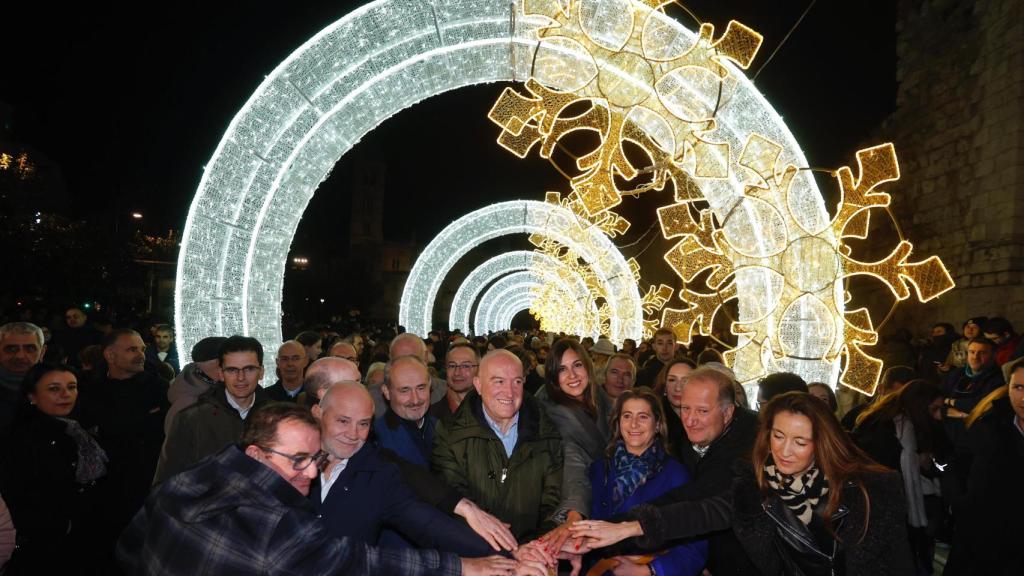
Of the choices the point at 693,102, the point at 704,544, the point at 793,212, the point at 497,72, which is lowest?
the point at 704,544

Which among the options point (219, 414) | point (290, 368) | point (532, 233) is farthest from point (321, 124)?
point (532, 233)

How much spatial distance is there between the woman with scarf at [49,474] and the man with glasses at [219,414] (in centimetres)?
60

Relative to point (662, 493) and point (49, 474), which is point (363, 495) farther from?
point (49, 474)

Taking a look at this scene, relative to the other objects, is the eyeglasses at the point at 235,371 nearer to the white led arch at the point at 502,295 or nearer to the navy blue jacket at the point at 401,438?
the navy blue jacket at the point at 401,438

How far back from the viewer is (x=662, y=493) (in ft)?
12.6

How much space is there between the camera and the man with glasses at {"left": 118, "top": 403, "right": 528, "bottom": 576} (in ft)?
7.73

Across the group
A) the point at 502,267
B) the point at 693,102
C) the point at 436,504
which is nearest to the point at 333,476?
the point at 436,504

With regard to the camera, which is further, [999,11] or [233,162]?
[999,11]

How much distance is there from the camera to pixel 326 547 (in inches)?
101

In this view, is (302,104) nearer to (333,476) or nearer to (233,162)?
(233,162)

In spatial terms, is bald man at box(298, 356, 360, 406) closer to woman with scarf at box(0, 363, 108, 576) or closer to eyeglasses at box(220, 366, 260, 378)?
eyeglasses at box(220, 366, 260, 378)

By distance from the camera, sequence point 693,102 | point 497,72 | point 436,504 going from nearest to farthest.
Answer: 1. point 436,504
2. point 693,102
3. point 497,72

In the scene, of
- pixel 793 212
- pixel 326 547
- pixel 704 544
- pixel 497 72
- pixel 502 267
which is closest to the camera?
pixel 326 547

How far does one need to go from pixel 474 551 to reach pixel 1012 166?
11.2 meters
